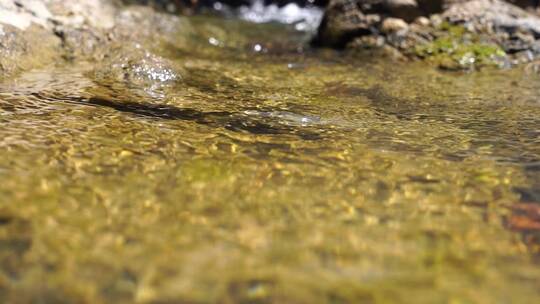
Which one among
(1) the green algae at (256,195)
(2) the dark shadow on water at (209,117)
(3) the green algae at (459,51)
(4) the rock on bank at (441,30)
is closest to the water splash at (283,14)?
(4) the rock on bank at (441,30)

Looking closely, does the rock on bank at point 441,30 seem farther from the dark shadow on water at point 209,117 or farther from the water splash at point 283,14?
the dark shadow on water at point 209,117

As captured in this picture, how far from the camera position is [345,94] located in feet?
18.7

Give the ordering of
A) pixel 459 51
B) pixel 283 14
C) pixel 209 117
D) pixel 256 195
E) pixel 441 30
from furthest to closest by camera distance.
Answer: pixel 283 14, pixel 441 30, pixel 459 51, pixel 209 117, pixel 256 195

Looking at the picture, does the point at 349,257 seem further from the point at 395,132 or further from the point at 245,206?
the point at 395,132

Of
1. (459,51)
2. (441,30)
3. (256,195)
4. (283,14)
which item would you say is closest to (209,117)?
(256,195)

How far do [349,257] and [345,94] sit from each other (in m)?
3.45

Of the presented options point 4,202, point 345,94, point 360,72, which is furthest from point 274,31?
point 4,202

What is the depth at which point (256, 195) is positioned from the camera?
9.98 feet

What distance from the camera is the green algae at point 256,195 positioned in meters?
2.27

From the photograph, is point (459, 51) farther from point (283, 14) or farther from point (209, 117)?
point (283, 14)

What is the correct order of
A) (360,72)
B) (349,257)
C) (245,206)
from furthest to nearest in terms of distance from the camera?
(360,72) → (245,206) → (349,257)

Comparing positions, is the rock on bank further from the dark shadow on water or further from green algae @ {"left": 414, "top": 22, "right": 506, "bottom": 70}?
the dark shadow on water

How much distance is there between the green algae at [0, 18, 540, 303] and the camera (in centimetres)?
227

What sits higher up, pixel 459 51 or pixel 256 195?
pixel 459 51
